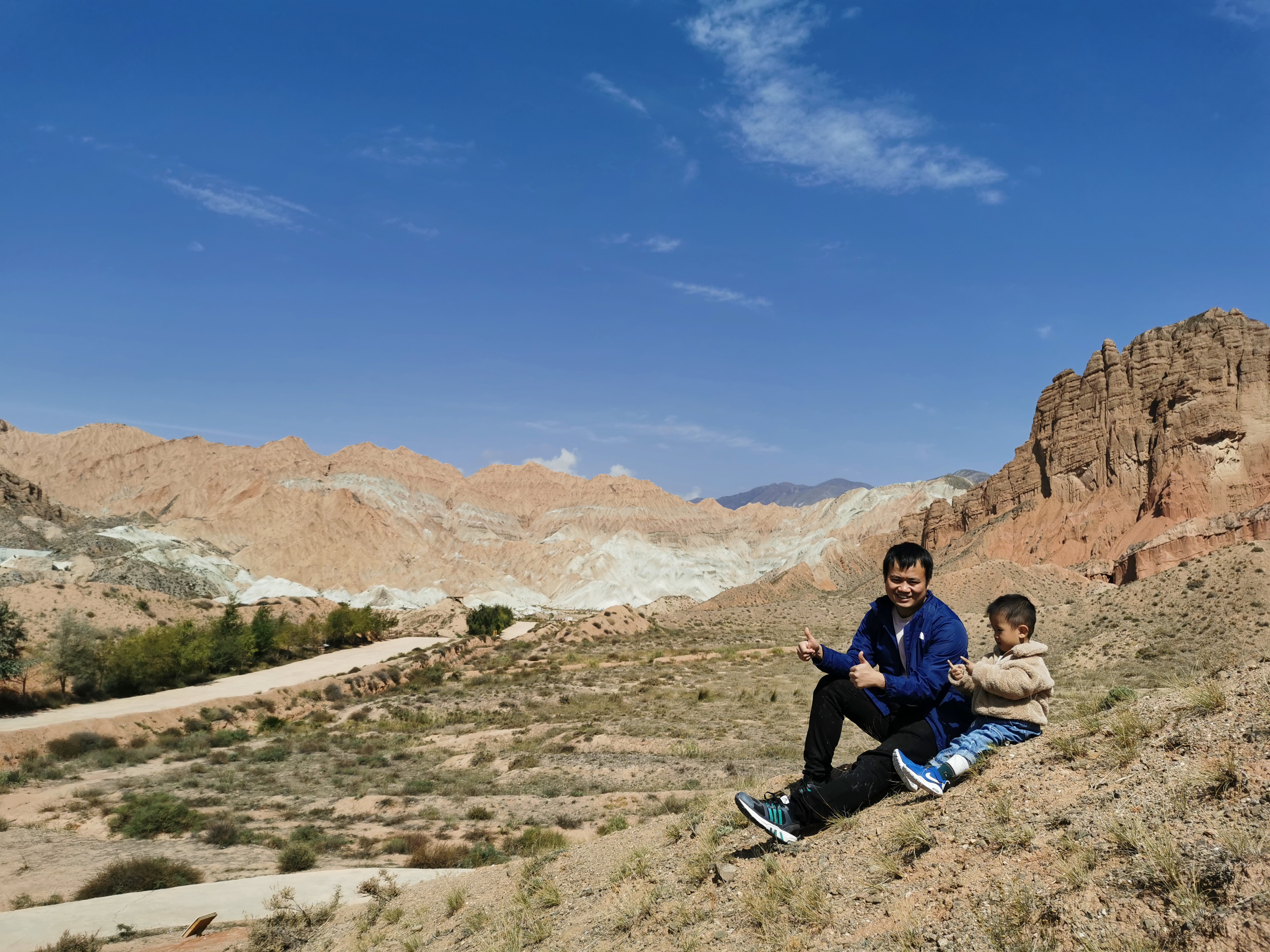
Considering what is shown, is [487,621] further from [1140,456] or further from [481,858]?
[1140,456]

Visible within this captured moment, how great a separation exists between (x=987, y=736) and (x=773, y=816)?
5.66 feet

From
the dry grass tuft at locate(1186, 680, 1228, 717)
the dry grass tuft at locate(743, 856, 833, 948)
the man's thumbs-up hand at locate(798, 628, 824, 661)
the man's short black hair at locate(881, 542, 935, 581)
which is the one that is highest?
the man's short black hair at locate(881, 542, 935, 581)

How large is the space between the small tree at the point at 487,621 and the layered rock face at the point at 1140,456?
134 feet

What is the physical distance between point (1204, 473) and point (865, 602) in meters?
26.6

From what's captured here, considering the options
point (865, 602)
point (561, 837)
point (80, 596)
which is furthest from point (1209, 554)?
point (80, 596)

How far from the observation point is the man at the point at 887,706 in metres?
5.29

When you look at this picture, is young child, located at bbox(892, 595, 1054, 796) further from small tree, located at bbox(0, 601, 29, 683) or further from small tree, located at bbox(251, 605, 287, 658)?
small tree, located at bbox(251, 605, 287, 658)

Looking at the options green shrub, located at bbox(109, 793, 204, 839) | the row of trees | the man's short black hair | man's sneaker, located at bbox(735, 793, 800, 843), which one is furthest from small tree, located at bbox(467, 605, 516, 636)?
the man's short black hair

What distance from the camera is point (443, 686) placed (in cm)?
3688

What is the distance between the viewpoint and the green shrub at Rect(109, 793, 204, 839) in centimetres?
1472

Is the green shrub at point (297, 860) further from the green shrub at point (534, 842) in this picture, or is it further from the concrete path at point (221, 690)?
the concrete path at point (221, 690)

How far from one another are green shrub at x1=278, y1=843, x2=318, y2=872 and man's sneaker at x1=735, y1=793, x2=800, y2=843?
9.72 metres

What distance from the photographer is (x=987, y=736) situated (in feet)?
18.0

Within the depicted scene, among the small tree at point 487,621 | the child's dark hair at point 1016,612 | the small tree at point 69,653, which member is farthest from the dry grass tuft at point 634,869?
the small tree at point 487,621
